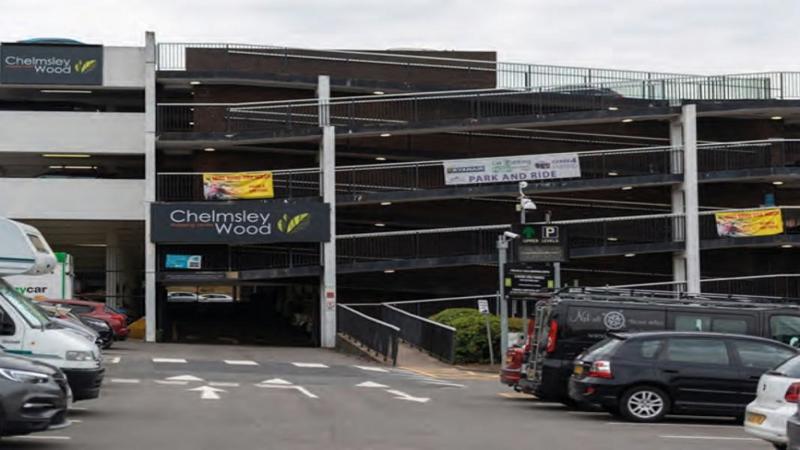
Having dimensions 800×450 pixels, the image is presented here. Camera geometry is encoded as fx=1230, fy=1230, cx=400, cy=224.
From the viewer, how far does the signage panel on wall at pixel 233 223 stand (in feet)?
151

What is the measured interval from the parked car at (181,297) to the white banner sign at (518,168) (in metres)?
20.9

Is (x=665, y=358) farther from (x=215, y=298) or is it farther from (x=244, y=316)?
(x=215, y=298)

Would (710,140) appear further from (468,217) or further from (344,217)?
(344,217)

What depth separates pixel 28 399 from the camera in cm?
1298

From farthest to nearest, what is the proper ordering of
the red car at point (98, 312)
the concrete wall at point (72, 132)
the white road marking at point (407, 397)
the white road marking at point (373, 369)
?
the concrete wall at point (72, 132) → the red car at point (98, 312) → the white road marking at point (373, 369) → the white road marking at point (407, 397)

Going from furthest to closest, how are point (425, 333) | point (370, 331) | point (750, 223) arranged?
point (750, 223) < point (370, 331) < point (425, 333)

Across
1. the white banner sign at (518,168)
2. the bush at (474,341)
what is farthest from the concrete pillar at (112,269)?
the bush at (474,341)

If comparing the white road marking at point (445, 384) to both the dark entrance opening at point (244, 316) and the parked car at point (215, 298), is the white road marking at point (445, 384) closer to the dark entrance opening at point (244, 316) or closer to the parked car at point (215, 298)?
the dark entrance opening at point (244, 316)

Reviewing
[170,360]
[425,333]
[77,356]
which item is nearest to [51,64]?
[170,360]

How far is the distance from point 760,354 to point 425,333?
19.4 meters

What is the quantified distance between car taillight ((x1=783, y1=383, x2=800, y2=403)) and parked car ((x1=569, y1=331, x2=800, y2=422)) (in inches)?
191

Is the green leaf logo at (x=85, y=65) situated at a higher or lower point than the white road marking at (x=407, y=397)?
higher

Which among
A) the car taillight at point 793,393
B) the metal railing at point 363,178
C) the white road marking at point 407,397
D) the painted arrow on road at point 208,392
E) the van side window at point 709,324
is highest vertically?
the metal railing at point 363,178

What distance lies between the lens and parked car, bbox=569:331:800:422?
60.9 ft
